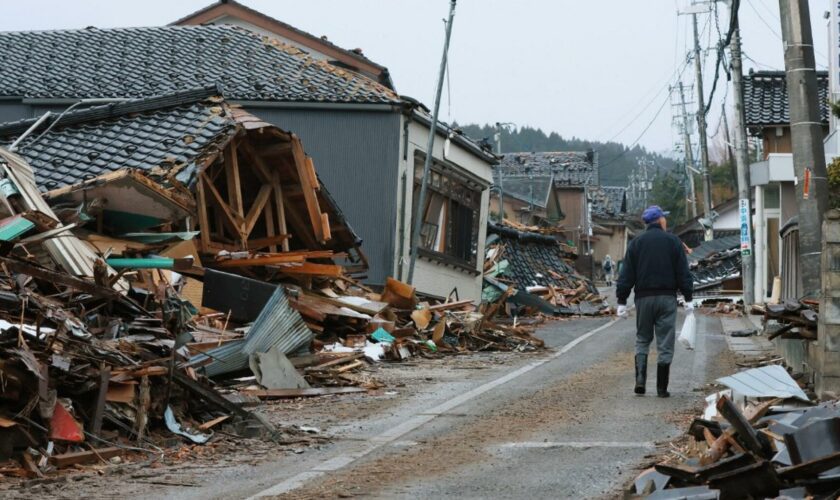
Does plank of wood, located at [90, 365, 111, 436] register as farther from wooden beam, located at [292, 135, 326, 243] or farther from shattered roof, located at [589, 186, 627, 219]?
shattered roof, located at [589, 186, 627, 219]

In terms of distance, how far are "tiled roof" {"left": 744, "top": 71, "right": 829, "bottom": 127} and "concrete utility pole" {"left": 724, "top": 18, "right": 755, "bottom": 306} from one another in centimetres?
400

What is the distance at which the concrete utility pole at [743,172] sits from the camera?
33.6 meters

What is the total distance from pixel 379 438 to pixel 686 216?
7845 centimetres

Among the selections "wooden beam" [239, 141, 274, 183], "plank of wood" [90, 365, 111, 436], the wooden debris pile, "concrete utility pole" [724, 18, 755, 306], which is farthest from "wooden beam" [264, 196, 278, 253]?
"concrete utility pole" [724, 18, 755, 306]

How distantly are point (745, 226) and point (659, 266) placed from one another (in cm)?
2219

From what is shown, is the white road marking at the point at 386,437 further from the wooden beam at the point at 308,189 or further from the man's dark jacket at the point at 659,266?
the wooden beam at the point at 308,189

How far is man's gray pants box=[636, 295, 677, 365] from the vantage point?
12.0 meters

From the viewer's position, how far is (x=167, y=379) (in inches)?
377

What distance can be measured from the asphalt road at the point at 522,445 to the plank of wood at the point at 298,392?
1.58 m

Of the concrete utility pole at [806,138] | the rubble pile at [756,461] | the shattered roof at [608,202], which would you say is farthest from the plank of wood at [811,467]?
the shattered roof at [608,202]

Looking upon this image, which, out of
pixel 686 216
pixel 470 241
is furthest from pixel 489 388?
pixel 686 216

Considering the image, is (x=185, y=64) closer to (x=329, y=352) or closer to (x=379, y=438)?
(x=329, y=352)

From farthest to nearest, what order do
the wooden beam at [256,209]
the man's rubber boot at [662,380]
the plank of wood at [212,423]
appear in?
the wooden beam at [256,209] → the man's rubber boot at [662,380] → the plank of wood at [212,423]

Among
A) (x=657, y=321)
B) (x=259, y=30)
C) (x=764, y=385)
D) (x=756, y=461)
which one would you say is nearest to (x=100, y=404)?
(x=756, y=461)
